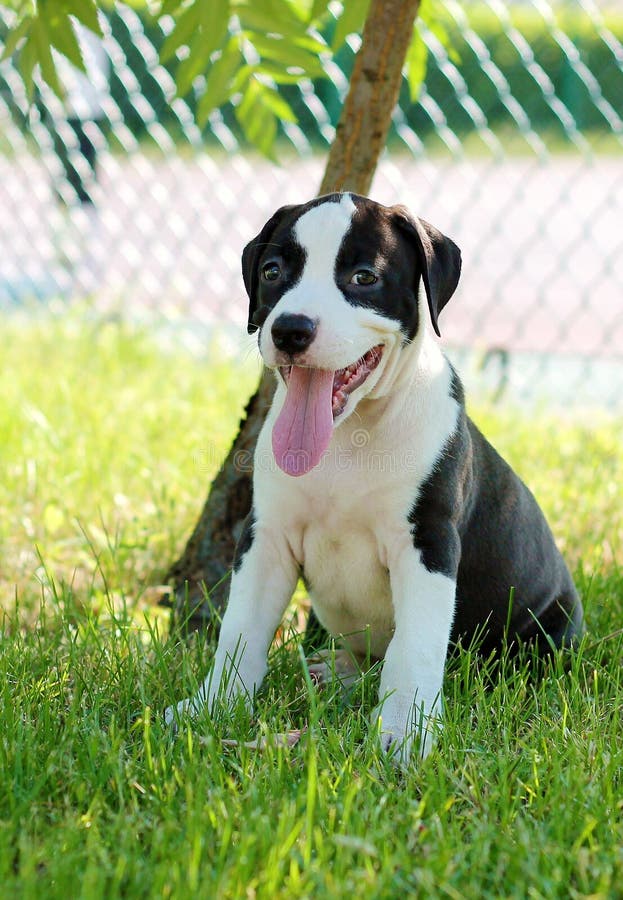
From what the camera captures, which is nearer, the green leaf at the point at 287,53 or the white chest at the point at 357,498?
the white chest at the point at 357,498

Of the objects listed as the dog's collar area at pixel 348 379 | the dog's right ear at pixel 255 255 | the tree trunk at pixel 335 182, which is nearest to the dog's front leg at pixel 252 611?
the tree trunk at pixel 335 182

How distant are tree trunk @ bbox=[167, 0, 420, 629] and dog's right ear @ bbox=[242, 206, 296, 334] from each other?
707mm

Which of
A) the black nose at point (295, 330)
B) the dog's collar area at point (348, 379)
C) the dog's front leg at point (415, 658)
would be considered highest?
the black nose at point (295, 330)

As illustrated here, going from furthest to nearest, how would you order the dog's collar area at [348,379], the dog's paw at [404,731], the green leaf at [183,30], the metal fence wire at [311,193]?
1. the metal fence wire at [311,193]
2. the green leaf at [183,30]
3. the dog's collar area at [348,379]
4. the dog's paw at [404,731]

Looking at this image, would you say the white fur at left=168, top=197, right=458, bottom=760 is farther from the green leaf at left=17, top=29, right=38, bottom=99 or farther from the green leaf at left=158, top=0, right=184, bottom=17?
the green leaf at left=17, top=29, right=38, bottom=99

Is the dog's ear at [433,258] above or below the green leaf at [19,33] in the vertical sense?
below

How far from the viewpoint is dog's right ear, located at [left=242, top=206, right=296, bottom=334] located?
2943 millimetres

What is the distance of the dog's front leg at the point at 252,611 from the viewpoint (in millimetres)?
2887

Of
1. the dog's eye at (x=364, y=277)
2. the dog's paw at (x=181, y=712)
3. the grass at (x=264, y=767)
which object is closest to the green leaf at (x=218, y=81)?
the dog's eye at (x=364, y=277)

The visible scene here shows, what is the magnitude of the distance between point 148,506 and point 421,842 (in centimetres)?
257

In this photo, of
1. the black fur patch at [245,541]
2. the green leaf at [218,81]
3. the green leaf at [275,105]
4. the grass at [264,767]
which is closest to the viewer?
the grass at [264,767]

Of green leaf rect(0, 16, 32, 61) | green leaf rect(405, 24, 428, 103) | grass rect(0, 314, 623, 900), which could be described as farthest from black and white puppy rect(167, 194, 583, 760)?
green leaf rect(405, 24, 428, 103)

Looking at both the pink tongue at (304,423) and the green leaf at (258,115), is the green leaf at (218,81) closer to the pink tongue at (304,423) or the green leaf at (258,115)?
the green leaf at (258,115)

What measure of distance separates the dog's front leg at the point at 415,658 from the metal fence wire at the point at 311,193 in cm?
179
